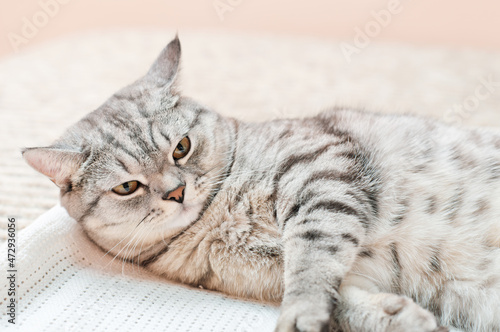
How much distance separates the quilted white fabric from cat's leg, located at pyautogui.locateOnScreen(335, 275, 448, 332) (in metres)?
0.19

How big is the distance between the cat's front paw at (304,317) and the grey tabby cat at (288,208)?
0.21 feet

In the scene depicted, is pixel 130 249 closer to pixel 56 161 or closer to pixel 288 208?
pixel 56 161

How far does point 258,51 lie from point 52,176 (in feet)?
9.40

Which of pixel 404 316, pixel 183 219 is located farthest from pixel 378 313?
pixel 183 219

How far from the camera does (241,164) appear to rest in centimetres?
155

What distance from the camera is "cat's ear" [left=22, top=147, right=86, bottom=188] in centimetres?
134

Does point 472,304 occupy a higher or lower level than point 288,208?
lower

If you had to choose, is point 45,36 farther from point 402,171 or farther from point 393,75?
point 402,171

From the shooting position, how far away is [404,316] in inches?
44.3

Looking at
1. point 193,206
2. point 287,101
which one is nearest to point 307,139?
point 193,206

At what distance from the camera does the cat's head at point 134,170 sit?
1.40 meters

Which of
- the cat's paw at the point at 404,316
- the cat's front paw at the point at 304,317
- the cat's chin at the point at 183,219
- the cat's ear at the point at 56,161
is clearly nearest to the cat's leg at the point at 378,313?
the cat's paw at the point at 404,316

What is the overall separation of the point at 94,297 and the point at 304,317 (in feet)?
1.91

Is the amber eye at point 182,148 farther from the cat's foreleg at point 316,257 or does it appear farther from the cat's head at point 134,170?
the cat's foreleg at point 316,257
